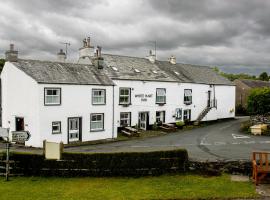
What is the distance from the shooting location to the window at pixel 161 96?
41.4 m

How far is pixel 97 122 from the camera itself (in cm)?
3334

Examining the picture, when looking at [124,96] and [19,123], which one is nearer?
[19,123]

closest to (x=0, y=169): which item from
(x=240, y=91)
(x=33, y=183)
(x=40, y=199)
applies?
(x=33, y=183)

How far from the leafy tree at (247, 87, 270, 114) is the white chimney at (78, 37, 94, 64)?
20683mm

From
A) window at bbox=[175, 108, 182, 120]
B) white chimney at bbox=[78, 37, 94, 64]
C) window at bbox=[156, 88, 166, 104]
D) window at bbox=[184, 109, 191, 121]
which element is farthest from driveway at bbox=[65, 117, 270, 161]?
white chimney at bbox=[78, 37, 94, 64]

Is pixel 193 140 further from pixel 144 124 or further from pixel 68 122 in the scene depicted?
pixel 68 122

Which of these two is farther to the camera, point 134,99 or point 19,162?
point 134,99

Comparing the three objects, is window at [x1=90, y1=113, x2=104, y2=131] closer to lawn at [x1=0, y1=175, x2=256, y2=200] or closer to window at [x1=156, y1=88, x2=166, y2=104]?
window at [x1=156, y1=88, x2=166, y2=104]

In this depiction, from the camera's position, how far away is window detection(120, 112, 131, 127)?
1483 inches

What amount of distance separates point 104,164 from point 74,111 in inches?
508

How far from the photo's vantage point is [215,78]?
52.6m

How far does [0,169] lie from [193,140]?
18.2 m

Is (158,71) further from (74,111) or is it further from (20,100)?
(20,100)

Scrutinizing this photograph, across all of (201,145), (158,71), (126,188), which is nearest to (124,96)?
(158,71)
